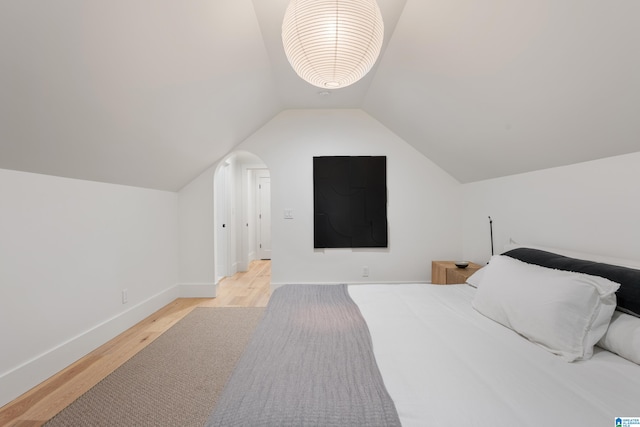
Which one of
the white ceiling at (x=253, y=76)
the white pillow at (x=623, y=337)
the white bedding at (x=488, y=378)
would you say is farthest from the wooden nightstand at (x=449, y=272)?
the white pillow at (x=623, y=337)

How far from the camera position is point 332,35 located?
1258mm

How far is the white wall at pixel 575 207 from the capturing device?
5.52 feet

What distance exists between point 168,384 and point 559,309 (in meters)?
2.24

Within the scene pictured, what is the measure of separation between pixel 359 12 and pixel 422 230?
308 centimetres

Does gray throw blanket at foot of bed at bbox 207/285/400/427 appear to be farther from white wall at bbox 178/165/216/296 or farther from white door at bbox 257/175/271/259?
white door at bbox 257/175/271/259

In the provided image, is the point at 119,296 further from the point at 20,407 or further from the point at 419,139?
the point at 419,139

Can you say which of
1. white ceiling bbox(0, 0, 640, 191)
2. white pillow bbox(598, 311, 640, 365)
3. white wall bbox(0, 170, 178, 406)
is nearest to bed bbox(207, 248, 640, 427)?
white pillow bbox(598, 311, 640, 365)

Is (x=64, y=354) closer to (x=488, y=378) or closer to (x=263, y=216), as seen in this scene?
(x=488, y=378)

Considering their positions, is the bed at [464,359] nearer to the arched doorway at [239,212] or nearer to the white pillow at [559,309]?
the white pillow at [559,309]

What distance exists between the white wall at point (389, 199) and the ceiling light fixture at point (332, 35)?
94.9 inches

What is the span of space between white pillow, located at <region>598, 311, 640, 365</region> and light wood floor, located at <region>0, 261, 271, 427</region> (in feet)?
9.31

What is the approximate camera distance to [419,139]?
11.3 feet

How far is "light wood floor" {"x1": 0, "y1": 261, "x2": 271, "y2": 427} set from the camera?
63.4 inches

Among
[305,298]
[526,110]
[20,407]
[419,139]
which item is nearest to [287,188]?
[419,139]
